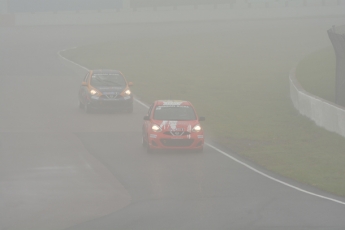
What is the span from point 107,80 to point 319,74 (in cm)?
1452

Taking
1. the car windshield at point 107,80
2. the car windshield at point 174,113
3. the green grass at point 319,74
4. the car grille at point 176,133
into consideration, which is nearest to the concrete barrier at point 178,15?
the green grass at point 319,74

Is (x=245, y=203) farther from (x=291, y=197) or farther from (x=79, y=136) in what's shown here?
(x=79, y=136)

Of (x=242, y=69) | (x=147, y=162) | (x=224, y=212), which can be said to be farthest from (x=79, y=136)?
(x=242, y=69)

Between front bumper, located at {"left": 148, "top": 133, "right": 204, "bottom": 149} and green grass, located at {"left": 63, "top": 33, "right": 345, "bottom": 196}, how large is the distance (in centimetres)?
154

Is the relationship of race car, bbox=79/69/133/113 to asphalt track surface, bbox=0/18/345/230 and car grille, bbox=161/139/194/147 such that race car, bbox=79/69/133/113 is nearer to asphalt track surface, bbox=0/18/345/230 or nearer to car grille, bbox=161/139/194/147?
asphalt track surface, bbox=0/18/345/230

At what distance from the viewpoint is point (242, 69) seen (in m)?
48.2

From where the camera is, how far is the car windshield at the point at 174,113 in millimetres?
18609

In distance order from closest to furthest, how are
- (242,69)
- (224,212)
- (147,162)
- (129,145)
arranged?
(224,212) < (147,162) < (129,145) < (242,69)

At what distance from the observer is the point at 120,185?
13.8 m

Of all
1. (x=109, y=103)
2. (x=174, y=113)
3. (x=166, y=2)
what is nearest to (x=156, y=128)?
(x=174, y=113)

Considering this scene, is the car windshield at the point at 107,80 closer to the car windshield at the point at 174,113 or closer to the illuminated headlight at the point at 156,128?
the car windshield at the point at 174,113

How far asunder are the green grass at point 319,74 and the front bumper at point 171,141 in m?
11.0

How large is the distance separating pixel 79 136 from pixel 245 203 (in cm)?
958

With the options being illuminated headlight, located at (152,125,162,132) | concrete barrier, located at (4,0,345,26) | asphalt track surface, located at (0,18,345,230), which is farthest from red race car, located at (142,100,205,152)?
concrete barrier, located at (4,0,345,26)
